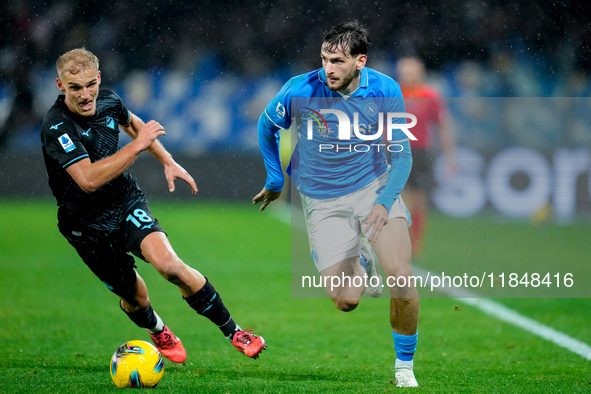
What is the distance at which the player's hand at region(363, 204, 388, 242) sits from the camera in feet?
14.0

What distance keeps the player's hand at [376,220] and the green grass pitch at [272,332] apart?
0.81 metres

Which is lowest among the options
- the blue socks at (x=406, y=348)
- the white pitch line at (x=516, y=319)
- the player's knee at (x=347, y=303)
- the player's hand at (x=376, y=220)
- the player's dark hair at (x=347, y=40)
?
the white pitch line at (x=516, y=319)

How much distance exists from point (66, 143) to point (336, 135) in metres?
1.56

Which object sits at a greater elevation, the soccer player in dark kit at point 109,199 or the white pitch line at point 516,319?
the soccer player in dark kit at point 109,199

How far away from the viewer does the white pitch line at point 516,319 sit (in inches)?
217

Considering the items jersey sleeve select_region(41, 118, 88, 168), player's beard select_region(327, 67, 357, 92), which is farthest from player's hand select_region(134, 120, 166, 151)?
player's beard select_region(327, 67, 357, 92)

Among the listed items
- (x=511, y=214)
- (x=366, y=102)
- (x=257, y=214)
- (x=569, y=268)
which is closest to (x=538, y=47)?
(x=511, y=214)

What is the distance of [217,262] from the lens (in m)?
9.95

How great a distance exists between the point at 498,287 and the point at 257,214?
7.52 m

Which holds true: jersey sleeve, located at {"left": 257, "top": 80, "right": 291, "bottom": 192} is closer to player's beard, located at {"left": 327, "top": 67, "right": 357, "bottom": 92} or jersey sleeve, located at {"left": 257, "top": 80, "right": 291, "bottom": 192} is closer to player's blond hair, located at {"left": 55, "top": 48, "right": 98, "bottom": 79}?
player's beard, located at {"left": 327, "top": 67, "right": 357, "bottom": 92}

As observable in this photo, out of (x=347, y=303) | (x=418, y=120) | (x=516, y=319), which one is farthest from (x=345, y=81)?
(x=418, y=120)

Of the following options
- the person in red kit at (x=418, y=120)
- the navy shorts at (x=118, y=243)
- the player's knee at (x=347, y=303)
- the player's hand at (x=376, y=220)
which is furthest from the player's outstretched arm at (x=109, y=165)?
the person in red kit at (x=418, y=120)

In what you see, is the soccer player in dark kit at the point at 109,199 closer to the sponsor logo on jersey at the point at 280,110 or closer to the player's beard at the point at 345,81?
the sponsor logo on jersey at the point at 280,110

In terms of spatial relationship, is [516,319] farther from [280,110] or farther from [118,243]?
[118,243]
